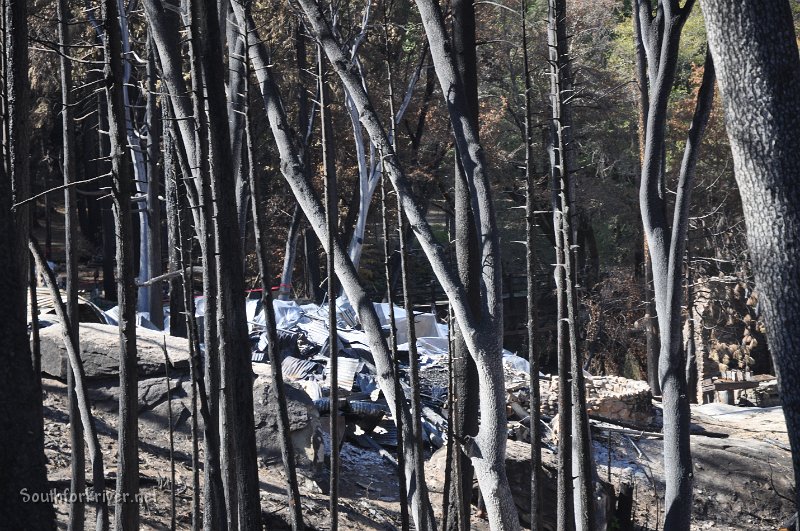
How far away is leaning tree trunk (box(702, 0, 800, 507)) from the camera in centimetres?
450

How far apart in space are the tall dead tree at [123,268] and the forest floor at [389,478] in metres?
3.59

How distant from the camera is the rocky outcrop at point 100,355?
10.8m

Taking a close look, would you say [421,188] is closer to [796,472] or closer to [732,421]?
[732,421]

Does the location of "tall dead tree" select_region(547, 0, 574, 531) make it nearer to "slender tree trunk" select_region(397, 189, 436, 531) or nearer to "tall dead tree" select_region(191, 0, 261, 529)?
"slender tree trunk" select_region(397, 189, 436, 531)

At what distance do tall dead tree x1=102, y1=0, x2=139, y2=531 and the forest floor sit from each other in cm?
359

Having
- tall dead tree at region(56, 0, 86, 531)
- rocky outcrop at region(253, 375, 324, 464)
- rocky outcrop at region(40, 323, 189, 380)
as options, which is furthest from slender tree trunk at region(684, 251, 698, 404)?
tall dead tree at region(56, 0, 86, 531)

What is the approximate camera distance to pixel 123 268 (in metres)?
5.07

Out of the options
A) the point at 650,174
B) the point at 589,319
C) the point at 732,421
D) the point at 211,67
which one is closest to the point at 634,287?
the point at 589,319

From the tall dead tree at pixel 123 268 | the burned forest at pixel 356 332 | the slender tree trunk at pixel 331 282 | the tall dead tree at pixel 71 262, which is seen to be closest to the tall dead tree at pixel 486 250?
the burned forest at pixel 356 332

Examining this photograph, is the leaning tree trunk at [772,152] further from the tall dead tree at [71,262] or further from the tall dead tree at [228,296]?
the tall dead tree at [71,262]

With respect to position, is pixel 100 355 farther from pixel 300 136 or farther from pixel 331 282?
pixel 300 136

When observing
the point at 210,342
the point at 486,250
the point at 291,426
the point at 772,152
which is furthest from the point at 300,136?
the point at 772,152

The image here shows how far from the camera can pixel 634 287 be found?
26.7 metres

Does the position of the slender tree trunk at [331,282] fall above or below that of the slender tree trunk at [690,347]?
above
